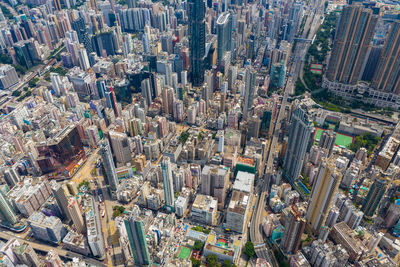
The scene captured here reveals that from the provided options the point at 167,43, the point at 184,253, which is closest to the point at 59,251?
the point at 184,253

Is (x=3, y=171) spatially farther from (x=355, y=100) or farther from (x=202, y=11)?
(x=355, y=100)

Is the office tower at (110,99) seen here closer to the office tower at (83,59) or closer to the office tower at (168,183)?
the office tower at (83,59)

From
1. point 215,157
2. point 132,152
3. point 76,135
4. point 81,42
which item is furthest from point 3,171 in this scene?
point 81,42

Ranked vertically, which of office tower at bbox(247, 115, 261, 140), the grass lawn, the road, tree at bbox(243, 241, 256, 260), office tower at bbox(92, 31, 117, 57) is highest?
office tower at bbox(92, 31, 117, 57)

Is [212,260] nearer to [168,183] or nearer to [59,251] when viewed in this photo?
[168,183]

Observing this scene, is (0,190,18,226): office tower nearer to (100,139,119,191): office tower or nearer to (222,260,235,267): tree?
(100,139,119,191): office tower

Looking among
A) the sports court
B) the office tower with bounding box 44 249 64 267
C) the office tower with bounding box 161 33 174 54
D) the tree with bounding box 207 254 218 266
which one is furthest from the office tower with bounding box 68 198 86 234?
the office tower with bounding box 161 33 174 54

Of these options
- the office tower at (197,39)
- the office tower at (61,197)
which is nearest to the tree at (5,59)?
the office tower at (197,39)
